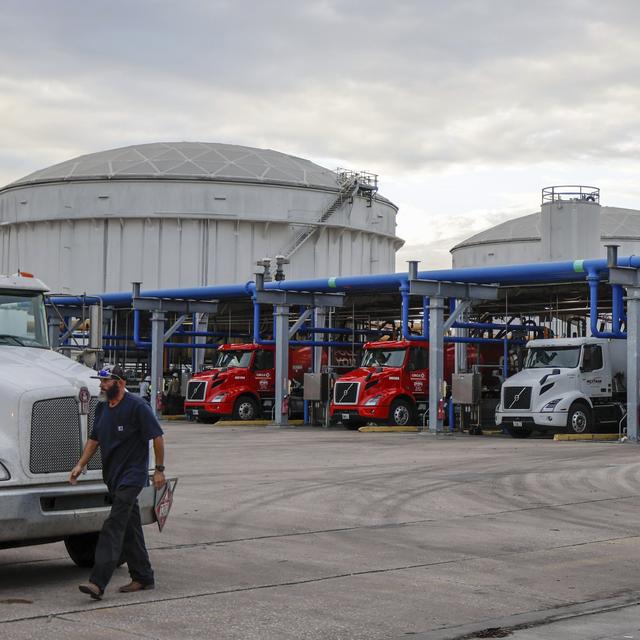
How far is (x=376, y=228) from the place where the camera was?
6388 centimetres

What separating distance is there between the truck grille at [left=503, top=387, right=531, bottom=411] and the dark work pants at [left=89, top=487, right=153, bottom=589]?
75.0ft

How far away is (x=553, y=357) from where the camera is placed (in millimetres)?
32156

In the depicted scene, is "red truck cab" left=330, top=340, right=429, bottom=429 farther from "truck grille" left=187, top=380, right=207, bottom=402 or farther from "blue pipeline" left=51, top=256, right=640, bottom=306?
"truck grille" left=187, top=380, right=207, bottom=402

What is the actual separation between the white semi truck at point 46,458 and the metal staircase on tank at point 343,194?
4959cm

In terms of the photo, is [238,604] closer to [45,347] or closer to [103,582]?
[103,582]

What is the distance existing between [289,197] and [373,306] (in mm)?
16579

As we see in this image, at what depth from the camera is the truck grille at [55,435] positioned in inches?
365

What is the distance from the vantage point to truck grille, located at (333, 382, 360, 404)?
115ft

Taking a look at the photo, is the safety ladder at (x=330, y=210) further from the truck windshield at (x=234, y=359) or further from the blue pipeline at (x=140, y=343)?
the truck windshield at (x=234, y=359)

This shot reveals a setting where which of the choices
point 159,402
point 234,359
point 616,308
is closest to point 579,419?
point 616,308

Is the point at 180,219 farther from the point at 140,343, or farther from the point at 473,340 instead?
the point at 473,340

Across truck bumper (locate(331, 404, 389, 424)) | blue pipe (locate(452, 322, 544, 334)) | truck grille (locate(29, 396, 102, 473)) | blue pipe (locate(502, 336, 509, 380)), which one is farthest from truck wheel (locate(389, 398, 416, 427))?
truck grille (locate(29, 396, 102, 473))

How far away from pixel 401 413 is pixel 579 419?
5.94m

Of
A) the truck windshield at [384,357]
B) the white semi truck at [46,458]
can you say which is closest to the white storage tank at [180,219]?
the truck windshield at [384,357]
